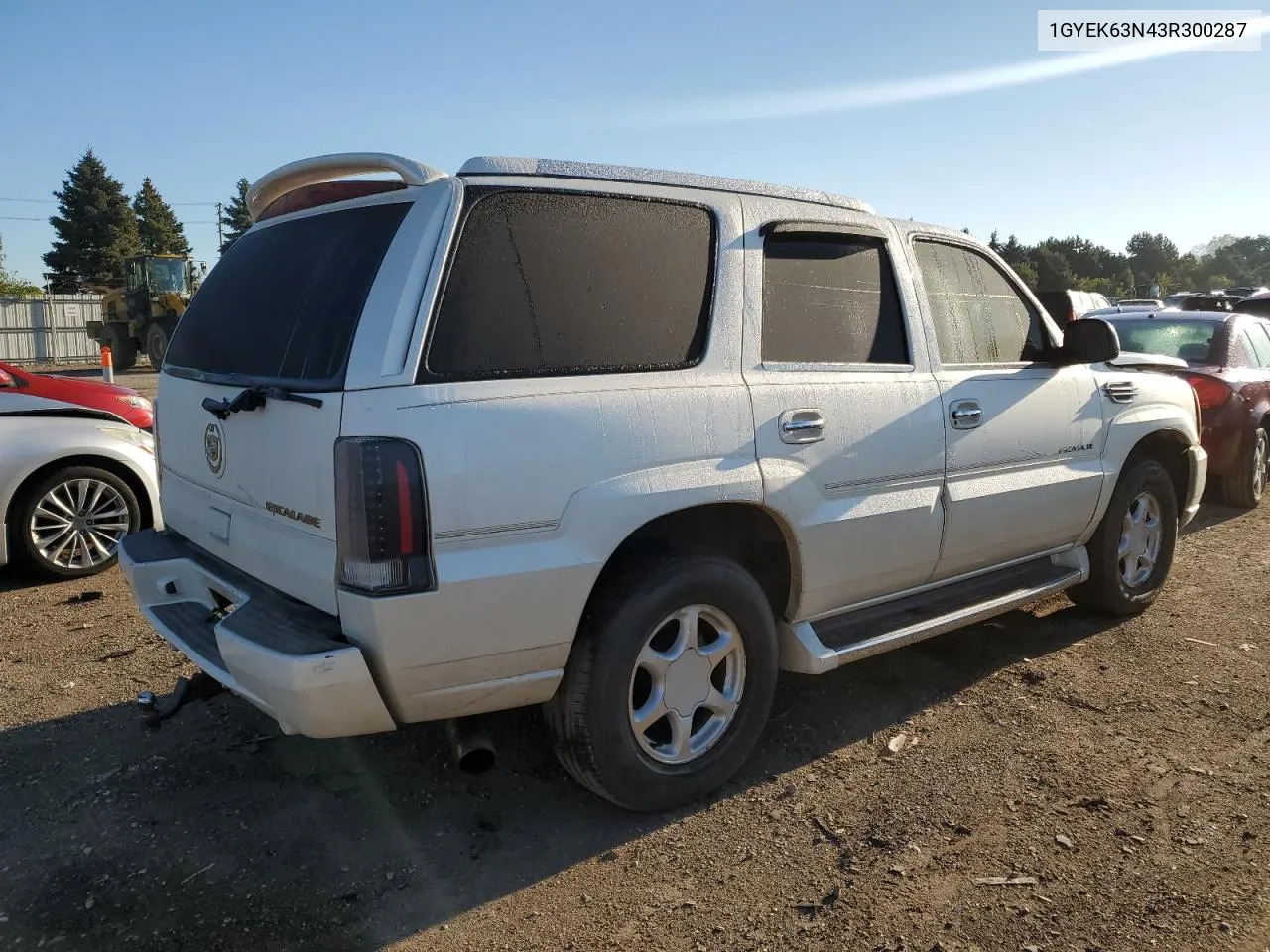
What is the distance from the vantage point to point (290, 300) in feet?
10.5

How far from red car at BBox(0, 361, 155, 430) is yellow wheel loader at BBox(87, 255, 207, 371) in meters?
18.6

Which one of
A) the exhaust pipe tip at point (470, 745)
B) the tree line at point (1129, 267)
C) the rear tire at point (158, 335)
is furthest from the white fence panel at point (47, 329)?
the tree line at point (1129, 267)

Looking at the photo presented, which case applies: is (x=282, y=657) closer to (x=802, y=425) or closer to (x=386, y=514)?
(x=386, y=514)

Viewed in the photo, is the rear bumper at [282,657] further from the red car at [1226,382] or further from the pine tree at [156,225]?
the pine tree at [156,225]

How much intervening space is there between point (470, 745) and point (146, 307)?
2508cm

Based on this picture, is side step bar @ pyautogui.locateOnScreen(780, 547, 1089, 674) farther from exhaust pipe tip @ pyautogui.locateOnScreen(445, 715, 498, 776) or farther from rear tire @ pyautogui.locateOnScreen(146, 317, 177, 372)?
rear tire @ pyautogui.locateOnScreen(146, 317, 177, 372)

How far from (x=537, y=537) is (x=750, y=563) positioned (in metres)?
1.11

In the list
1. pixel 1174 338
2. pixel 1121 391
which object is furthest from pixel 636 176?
pixel 1174 338

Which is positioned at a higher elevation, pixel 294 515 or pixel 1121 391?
pixel 1121 391

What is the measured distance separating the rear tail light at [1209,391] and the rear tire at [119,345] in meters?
24.7

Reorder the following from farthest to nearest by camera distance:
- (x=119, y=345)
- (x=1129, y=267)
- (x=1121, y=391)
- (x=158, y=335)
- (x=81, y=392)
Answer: (x=1129, y=267), (x=119, y=345), (x=158, y=335), (x=81, y=392), (x=1121, y=391)

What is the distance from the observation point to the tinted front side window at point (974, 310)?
4.10 metres

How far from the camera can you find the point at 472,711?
284cm

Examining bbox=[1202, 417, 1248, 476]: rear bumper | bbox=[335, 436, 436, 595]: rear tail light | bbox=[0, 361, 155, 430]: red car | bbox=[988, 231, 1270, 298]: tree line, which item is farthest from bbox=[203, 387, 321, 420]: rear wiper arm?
bbox=[988, 231, 1270, 298]: tree line
